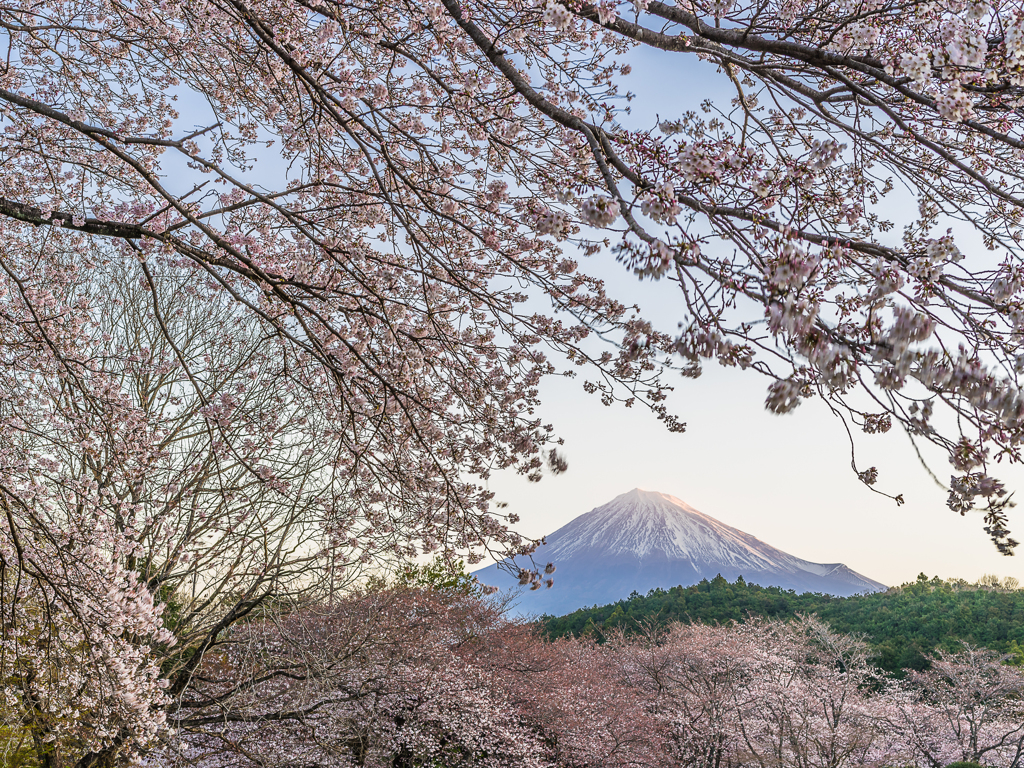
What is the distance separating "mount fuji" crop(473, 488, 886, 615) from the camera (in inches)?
1774

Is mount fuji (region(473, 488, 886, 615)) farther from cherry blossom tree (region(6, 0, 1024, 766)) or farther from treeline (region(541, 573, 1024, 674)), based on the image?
cherry blossom tree (region(6, 0, 1024, 766))

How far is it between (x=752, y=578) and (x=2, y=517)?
4497 cm

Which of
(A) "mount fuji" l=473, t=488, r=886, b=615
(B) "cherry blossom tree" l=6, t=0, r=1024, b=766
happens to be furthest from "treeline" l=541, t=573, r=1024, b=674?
(A) "mount fuji" l=473, t=488, r=886, b=615

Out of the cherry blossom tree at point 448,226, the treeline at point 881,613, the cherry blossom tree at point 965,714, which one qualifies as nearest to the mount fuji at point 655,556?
the treeline at point 881,613

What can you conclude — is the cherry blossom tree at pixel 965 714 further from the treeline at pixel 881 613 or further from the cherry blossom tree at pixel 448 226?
the cherry blossom tree at pixel 448 226

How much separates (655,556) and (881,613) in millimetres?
31631

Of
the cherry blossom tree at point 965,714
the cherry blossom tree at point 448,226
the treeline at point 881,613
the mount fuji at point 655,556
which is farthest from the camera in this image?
the mount fuji at point 655,556

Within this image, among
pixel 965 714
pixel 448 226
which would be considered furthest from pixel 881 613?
pixel 448 226

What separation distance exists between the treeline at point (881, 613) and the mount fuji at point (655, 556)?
68.9 ft

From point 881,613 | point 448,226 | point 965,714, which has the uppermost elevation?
point 448,226

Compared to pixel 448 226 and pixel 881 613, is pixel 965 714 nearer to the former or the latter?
pixel 881 613

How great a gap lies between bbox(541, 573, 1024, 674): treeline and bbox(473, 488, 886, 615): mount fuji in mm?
21008

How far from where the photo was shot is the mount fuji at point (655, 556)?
4506 centimetres

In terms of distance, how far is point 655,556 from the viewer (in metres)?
49.8
